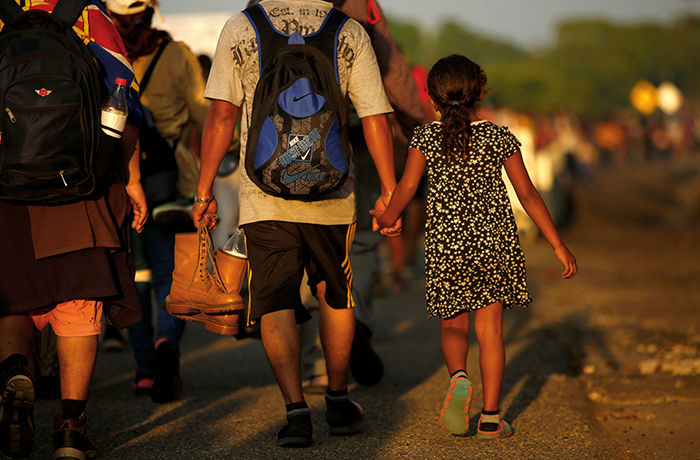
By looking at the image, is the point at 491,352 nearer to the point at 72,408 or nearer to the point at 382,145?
the point at 382,145

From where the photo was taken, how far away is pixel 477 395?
4422 mm

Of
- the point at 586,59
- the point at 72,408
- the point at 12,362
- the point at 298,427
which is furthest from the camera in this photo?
the point at 586,59

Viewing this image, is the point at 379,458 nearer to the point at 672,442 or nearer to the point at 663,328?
the point at 672,442

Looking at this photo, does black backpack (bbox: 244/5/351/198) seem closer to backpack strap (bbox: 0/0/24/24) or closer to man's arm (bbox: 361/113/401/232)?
man's arm (bbox: 361/113/401/232)

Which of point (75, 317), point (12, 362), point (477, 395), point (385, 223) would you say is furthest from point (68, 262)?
point (477, 395)

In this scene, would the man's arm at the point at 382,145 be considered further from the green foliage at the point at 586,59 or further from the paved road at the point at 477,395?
the green foliage at the point at 586,59

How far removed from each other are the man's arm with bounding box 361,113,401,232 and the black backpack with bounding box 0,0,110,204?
3.62ft

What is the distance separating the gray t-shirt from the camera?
356 cm

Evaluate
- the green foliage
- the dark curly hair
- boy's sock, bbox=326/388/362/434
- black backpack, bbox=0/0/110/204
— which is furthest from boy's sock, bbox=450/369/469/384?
the green foliage

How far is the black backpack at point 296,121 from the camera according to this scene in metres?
3.37

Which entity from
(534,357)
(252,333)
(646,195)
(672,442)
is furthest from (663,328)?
(646,195)

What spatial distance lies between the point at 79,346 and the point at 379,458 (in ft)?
3.96

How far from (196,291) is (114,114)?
854mm

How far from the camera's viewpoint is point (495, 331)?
3.71 metres
